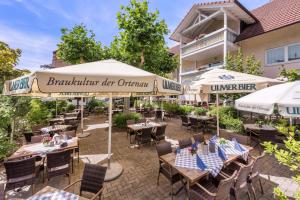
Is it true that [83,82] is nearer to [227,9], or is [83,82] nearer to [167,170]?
[167,170]

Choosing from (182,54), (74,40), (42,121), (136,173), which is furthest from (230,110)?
(42,121)

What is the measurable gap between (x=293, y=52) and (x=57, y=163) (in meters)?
15.0

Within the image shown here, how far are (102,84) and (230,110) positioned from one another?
398 inches

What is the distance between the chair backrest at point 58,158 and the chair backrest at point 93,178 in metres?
1.21

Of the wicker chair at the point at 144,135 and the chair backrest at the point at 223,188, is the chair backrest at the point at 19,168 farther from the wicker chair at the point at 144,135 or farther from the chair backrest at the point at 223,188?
the chair backrest at the point at 223,188

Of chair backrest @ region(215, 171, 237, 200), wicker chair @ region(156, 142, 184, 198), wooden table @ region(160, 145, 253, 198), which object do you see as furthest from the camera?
wicker chair @ region(156, 142, 184, 198)

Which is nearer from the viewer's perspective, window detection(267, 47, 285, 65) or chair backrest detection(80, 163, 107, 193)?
chair backrest detection(80, 163, 107, 193)

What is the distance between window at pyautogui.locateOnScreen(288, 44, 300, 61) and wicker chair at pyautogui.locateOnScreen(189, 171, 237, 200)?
12042mm

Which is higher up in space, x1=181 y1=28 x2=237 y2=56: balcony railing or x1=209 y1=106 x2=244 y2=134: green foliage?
x1=181 y1=28 x2=237 y2=56: balcony railing

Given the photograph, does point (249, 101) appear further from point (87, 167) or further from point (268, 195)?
point (87, 167)

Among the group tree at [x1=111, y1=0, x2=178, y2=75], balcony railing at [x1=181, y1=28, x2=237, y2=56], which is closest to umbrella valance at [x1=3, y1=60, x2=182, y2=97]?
tree at [x1=111, y1=0, x2=178, y2=75]

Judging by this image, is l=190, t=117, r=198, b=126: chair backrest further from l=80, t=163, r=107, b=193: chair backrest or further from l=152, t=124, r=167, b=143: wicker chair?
l=80, t=163, r=107, b=193: chair backrest

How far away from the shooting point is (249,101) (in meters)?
3.30

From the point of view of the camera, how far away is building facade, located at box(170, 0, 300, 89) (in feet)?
35.0
